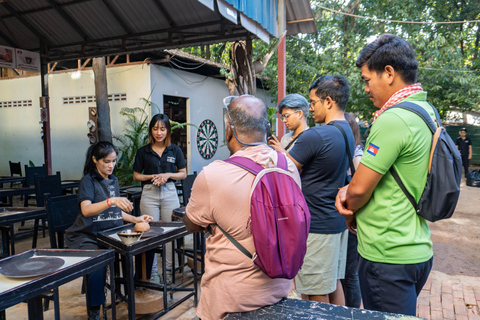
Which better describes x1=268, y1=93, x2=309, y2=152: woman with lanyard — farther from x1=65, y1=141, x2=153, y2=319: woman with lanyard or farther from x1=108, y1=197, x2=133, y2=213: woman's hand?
x1=65, y1=141, x2=153, y2=319: woman with lanyard

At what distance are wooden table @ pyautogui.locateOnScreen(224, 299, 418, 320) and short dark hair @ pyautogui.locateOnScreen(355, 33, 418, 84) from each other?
104cm

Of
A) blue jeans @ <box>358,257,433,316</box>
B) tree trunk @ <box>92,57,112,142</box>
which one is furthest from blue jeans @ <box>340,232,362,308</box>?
tree trunk @ <box>92,57,112,142</box>

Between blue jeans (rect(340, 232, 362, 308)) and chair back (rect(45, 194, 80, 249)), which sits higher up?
chair back (rect(45, 194, 80, 249))

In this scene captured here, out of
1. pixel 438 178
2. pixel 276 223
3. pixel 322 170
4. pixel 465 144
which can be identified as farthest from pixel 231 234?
pixel 465 144

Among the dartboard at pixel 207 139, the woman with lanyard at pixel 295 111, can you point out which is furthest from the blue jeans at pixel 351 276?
the dartboard at pixel 207 139

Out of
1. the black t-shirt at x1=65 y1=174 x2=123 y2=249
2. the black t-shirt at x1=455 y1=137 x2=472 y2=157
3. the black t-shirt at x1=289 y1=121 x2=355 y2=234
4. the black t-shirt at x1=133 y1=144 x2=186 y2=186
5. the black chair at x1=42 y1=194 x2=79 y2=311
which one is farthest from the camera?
the black t-shirt at x1=455 y1=137 x2=472 y2=157

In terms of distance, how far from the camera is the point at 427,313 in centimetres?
329

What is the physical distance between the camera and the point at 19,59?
21.1ft

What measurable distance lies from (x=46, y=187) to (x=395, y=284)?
554 cm

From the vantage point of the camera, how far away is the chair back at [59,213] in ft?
11.0

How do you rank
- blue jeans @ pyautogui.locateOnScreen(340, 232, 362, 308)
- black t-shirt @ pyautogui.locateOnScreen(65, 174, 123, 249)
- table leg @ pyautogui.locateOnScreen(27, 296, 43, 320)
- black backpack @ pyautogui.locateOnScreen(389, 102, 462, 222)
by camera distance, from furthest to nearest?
black t-shirt @ pyautogui.locateOnScreen(65, 174, 123, 249) < blue jeans @ pyautogui.locateOnScreen(340, 232, 362, 308) < table leg @ pyautogui.locateOnScreen(27, 296, 43, 320) < black backpack @ pyautogui.locateOnScreen(389, 102, 462, 222)

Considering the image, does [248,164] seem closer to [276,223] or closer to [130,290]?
[276,223]

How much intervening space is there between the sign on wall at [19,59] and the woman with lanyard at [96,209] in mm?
4403

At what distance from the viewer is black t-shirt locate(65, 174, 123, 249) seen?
3014 millimetres
